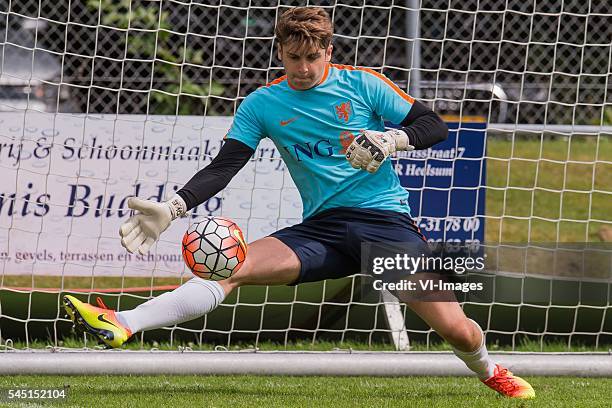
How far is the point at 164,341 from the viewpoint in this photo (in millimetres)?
6602

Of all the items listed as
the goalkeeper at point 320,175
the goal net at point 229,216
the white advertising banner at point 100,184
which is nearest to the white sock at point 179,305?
the goalkeeper at point 320,175

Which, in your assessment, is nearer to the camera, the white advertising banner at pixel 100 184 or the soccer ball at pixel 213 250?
the soccer ball at pixel 213 250

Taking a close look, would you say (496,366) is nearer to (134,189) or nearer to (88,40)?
(134,189)

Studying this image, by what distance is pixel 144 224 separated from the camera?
4.34 meters

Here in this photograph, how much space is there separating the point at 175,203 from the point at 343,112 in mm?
856

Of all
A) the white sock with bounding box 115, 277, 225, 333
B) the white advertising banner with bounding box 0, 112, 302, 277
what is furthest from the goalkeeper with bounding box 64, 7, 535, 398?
the white advertising banner with bounding box 0, 112, 302, 277

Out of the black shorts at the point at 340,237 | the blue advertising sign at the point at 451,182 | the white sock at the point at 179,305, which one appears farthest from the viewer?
the blue advertising sign at the point at 451,182

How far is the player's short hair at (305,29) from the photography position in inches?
175

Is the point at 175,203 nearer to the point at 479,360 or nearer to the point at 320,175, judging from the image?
the point at 320,175

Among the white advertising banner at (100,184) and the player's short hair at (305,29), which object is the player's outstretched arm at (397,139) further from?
the white advertising banner at (100,184)

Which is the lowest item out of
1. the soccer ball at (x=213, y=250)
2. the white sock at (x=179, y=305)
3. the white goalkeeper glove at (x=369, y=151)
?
the white sock at (x=179, y=305)

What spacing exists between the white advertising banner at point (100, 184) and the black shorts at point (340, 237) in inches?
87.3

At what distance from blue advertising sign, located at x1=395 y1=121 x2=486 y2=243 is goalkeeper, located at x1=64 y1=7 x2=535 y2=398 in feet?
7.61

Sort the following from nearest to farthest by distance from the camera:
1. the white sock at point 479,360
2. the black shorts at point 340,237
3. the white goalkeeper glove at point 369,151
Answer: the white goalkeeper glove at point 369,151
the black shorts at point 340,237
the white sock at point 479,360
